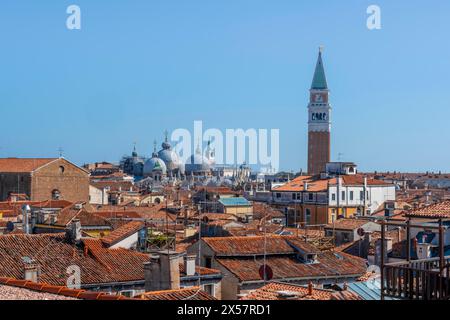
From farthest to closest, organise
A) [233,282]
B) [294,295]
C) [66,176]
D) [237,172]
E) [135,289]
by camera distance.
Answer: [237,172]
[66,176]
[233,282]
[135,289]
[294,295]

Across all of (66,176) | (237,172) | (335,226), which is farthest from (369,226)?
(237,172)

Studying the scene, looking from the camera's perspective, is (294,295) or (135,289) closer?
(294,295)

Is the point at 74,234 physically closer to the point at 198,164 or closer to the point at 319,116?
the point at 319,116

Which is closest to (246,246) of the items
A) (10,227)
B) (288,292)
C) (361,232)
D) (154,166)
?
(288,292)

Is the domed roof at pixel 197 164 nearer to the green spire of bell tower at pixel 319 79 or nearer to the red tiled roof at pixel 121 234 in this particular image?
the green spire of bell tower at pixel 319 79

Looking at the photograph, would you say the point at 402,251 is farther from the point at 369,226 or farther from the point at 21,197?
the point at 21,197

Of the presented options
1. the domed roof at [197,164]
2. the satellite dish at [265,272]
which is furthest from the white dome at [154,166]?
the satellite dish at [265,272]

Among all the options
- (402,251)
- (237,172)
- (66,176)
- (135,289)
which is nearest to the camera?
(135,289)
